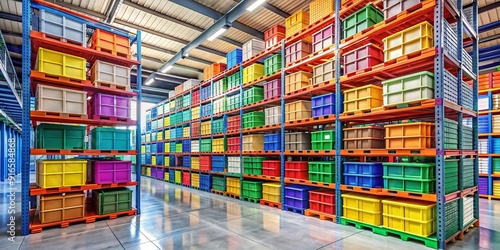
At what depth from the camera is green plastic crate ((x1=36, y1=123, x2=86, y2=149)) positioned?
5723 millimetres

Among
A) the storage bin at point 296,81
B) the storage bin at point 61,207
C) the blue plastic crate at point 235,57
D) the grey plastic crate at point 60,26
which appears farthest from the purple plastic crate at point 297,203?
the grey plastic crate at point 60,26

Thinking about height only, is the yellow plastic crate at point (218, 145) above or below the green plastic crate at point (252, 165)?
above

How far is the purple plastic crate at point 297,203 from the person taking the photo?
671 centimetres

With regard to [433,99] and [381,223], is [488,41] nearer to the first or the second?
[433,99]

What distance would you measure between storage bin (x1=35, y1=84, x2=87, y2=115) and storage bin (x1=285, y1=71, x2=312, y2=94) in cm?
538

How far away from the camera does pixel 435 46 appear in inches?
172

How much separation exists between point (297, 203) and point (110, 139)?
529cm

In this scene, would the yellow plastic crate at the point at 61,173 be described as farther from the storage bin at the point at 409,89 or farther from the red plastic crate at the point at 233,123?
the storage bin at the point at 409,89

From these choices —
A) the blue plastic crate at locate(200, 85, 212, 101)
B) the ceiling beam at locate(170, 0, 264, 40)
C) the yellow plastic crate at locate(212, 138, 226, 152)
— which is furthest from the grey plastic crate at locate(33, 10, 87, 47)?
the blue plastic crate at locate(200, 85, 212, 101)

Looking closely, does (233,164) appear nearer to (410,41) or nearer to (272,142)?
(272,142)

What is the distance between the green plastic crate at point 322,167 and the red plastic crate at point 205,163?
5.38m

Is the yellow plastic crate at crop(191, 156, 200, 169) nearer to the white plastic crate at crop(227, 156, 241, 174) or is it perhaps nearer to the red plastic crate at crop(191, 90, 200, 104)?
the white plastic crate at crop(227, 156, 241, 174)

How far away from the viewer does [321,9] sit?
22.2 ft

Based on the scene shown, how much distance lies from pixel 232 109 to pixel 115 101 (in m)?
4.39
